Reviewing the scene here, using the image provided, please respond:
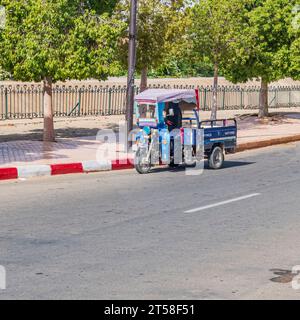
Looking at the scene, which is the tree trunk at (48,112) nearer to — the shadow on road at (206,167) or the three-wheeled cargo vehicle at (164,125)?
the shadow on road at (206,167)

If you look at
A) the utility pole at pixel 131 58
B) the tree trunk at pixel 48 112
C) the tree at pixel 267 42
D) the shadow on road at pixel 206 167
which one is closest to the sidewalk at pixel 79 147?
the tree trunk at pixel 48 112

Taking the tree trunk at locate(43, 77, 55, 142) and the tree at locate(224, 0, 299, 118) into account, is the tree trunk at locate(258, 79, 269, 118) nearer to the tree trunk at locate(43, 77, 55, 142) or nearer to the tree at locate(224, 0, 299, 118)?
the tree at locate(224, 0, 299, 118)

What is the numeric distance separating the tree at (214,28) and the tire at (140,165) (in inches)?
425

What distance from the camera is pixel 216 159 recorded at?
19.9m

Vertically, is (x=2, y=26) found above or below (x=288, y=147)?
above

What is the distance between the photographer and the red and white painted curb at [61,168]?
17.6m

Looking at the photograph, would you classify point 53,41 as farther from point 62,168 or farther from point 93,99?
point 93,99

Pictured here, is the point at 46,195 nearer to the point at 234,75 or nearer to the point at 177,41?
the point at 177,41

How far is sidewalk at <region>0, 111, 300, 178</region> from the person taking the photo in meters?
19.3

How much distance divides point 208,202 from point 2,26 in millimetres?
9305

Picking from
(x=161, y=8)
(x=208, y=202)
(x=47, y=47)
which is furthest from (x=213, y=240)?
(x=161, y=8)

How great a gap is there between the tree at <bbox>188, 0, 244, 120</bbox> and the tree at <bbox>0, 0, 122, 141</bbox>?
6.96 meters

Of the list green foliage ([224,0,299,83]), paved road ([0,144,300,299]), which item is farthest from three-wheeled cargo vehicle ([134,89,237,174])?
green foliage ([224,0,299,83])

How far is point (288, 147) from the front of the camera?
2648 cm
